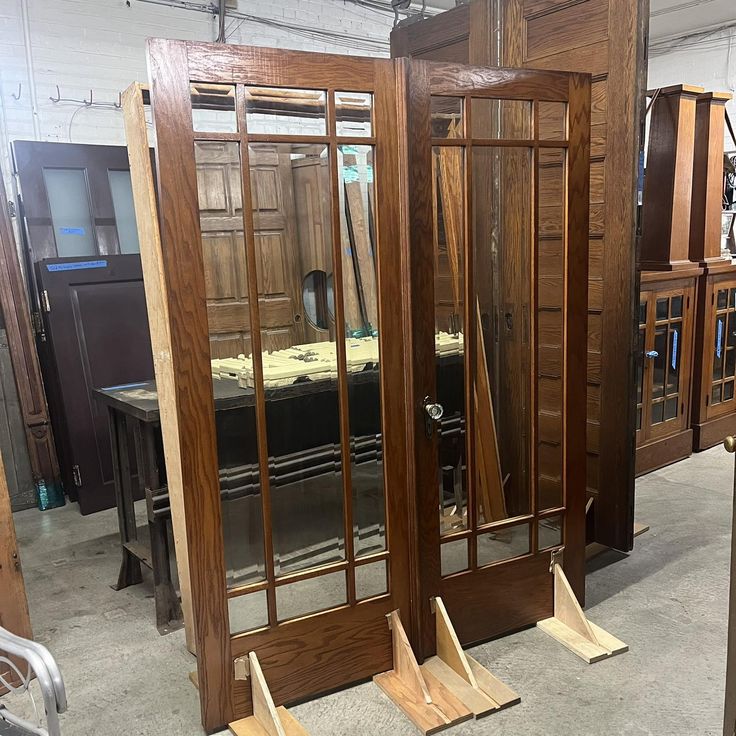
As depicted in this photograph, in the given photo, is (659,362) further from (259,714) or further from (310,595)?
(259,714)

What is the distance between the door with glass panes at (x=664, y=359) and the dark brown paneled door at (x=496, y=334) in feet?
5.49

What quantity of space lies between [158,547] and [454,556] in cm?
108

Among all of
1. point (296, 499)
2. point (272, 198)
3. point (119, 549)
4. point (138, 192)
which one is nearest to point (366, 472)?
point (296, 499)

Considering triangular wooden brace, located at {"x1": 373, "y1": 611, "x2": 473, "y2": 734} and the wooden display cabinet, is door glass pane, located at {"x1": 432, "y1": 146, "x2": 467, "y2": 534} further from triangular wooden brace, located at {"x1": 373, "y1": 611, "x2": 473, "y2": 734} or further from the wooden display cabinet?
the wooden display cabinet

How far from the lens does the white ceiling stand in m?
5.82

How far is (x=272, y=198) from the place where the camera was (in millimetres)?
1877

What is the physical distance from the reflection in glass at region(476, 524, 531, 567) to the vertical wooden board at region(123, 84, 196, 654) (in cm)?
93

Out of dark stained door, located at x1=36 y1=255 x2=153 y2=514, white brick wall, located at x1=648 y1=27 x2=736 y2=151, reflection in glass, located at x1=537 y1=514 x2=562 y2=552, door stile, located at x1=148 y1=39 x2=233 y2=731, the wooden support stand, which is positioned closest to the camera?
door stile, located at x1=148 y1=39 x2=233 y2=731

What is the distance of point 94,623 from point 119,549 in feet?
2.21

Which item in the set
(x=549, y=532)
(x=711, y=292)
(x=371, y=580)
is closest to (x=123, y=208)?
(x=371, y=580)

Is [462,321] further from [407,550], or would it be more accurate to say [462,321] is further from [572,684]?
[572,684]


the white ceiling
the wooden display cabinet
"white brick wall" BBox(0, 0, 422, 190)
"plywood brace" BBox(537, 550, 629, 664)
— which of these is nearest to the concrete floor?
"plywood brace" BBox(537, 550, 629, 664)

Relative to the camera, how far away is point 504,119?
2.20 meters

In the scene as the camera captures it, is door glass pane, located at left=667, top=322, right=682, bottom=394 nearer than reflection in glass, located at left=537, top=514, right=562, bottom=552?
No
